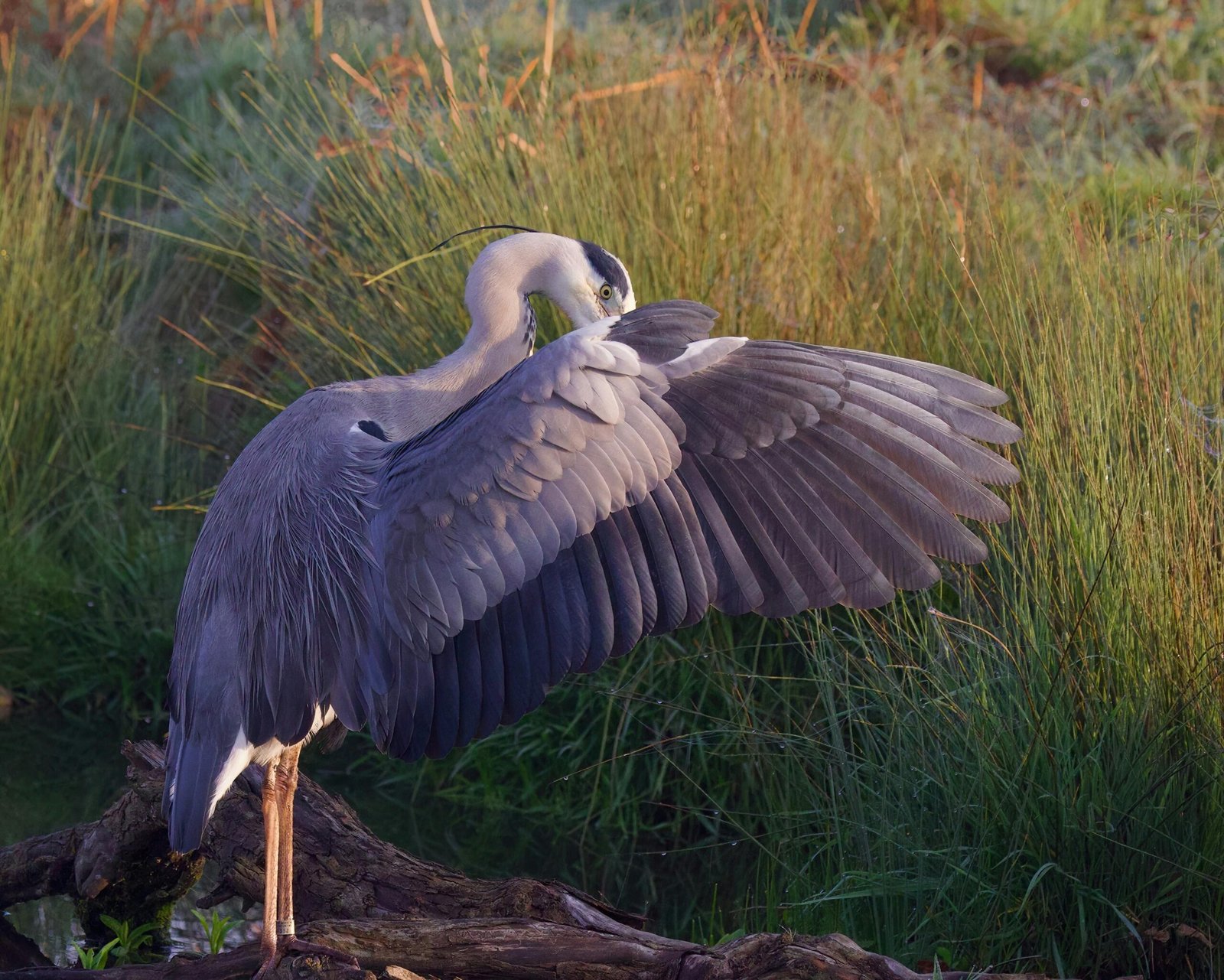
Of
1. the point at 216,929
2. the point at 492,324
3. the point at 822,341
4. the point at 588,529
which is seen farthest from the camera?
the point at 822,341

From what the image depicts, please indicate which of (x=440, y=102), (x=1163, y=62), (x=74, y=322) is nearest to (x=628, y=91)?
(x=440, y=102)

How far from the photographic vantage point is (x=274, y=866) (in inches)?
125

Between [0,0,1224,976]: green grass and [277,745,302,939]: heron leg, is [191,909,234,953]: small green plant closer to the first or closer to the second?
[277,745,302,939]: heron leg

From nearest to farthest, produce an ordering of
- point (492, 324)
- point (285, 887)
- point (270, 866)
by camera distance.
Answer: point (270, 866) < point (285, 887) < point (492, 324)

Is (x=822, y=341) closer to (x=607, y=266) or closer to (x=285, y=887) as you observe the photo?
(x=607, y=266)

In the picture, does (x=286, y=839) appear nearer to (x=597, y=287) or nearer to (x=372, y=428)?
(x=372, y=428)

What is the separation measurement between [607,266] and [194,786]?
177 centimetres

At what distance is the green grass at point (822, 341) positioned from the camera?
3.22 m

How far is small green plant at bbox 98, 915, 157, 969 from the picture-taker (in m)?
3.79

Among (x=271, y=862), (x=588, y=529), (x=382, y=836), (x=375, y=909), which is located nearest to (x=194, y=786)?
(x=271, y=862)

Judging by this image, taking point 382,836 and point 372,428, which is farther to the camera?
point 382,836

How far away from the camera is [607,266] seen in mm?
4031

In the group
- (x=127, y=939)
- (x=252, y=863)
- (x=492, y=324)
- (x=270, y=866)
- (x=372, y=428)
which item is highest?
(x=492, y=324)

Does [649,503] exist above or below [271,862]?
above
